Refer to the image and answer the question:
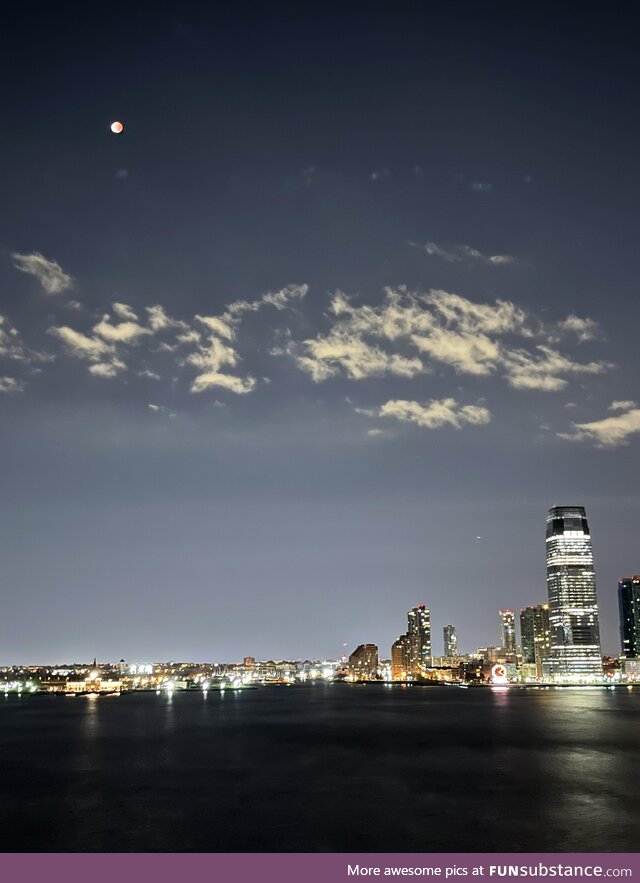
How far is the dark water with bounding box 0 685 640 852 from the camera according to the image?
3772 centimetres

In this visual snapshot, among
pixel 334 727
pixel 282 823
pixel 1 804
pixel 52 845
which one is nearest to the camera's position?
pixel 52 845

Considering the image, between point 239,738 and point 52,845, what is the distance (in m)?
62.7

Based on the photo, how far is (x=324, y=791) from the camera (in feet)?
170

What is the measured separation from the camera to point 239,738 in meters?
97.3
